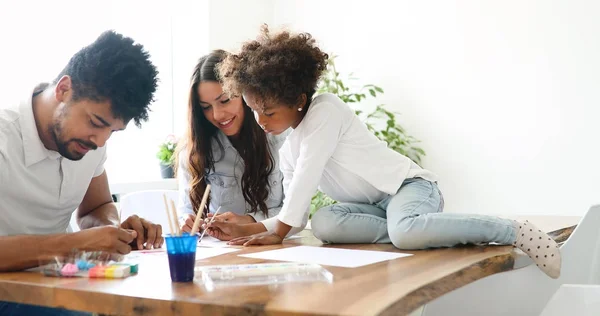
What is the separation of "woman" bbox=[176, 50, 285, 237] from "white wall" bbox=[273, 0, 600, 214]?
189cm

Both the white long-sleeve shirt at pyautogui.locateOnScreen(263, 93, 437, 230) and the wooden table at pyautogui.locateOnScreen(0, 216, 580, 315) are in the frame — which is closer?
the wooden table at pyautogui.locateOnScreen(0, 216, 580, 315)

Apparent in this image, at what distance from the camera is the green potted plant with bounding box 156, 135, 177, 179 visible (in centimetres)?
436

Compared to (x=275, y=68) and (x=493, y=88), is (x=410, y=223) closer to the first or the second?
(x=275, y=68)

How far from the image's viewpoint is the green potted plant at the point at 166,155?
14.3 ft

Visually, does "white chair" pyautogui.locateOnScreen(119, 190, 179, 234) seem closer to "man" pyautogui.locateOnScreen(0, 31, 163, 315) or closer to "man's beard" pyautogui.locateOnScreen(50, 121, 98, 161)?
"man" pyautogui.locateOnScreen(0, 31, 163, 315)

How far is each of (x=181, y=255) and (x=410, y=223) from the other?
31.8 inches

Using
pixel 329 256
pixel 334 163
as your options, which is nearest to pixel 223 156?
pixel 334 163

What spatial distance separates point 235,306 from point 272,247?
2.72 ft

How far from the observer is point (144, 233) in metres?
1.92

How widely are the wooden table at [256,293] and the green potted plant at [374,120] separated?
2945 millimetres

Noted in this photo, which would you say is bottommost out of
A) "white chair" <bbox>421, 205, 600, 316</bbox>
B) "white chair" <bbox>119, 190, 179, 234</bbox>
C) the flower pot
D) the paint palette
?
the flower pot

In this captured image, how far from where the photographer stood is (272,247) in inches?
76.4

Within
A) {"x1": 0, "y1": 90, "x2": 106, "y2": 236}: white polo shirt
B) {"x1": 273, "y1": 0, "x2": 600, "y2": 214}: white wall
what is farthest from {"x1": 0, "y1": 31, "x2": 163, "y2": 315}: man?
{"x1": 273, "y1": 0, "x2": 600, "y2": 214}: white wall

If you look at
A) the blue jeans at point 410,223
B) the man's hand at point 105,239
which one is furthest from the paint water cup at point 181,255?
the blue jeans at point 410,223
